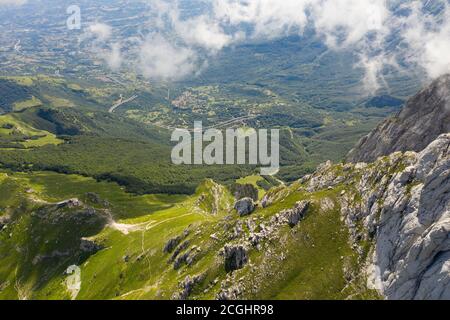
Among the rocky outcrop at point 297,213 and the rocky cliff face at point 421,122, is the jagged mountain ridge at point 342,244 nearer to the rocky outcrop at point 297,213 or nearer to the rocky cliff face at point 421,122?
the rocky outcrop at point 297,213

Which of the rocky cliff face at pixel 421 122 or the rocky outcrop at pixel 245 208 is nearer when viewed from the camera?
the rocky cliff face at pixel 421 122

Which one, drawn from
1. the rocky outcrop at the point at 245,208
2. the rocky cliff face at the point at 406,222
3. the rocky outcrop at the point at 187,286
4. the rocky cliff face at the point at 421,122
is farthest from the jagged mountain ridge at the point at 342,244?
the rocky cliff face at the point at 421,122

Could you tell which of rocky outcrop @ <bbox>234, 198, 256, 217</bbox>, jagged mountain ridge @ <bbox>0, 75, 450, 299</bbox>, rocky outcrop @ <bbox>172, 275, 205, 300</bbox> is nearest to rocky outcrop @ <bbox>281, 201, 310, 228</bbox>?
jagged mountain ridge @ <bbox>0, 75, 450, 299</bbox>

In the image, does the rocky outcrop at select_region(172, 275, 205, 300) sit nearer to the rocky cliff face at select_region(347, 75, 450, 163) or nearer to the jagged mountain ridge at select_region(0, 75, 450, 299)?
the jagged mountain ridge at select_region(0, 75, 450, 299)

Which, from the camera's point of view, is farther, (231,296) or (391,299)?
(231,296)
